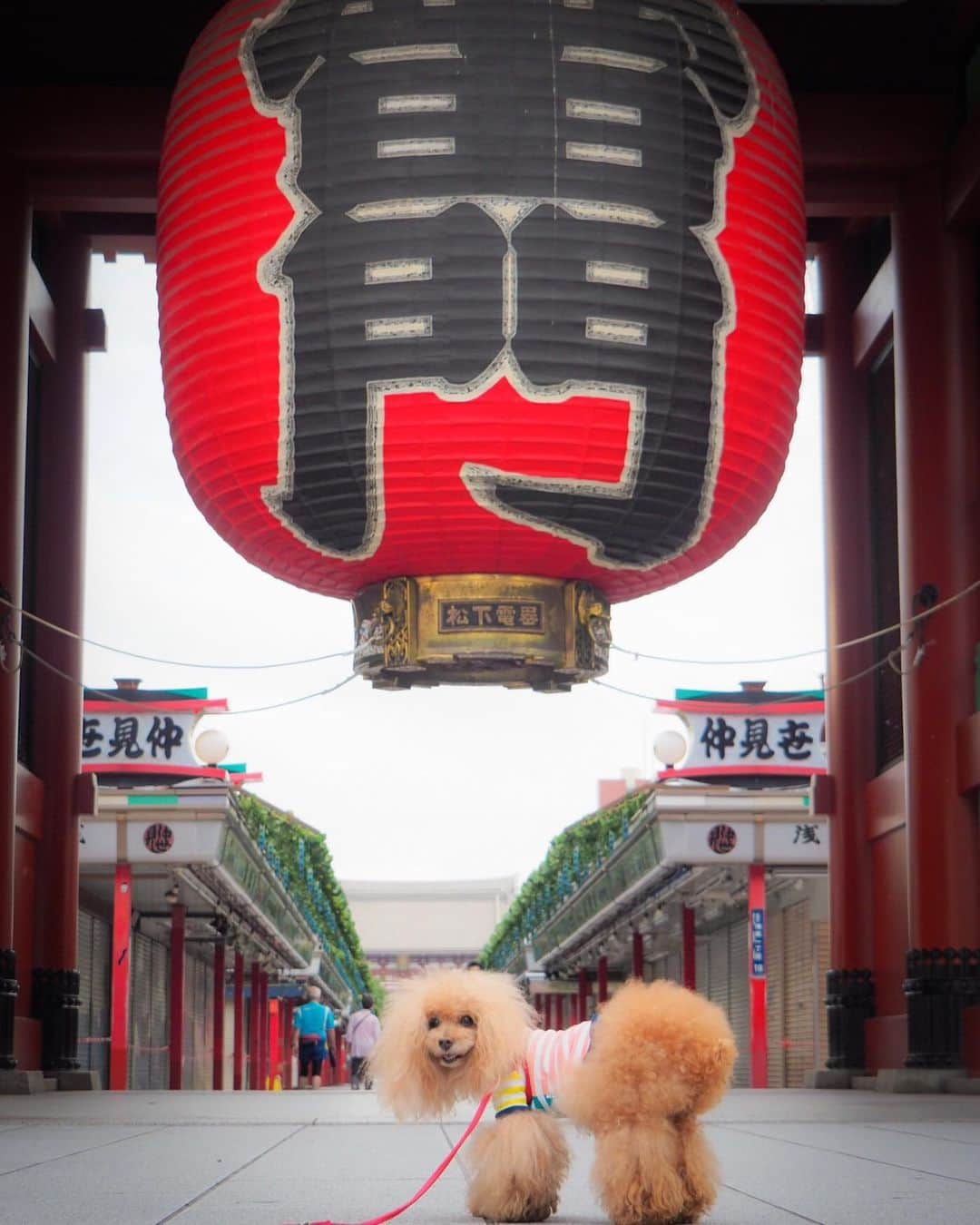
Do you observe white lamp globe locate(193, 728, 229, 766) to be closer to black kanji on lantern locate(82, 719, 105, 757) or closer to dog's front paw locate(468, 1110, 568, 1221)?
black kanji on lantern locate(82, 719, 105, 757)

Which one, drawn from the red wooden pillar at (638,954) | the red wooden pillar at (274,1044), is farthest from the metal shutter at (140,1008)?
the red wooden pillar at (274,1044)

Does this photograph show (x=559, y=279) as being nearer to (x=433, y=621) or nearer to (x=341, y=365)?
(x=341, y=365)

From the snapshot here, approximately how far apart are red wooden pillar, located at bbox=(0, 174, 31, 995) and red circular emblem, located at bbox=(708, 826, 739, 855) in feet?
39.0

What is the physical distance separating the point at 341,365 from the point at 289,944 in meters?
31.5

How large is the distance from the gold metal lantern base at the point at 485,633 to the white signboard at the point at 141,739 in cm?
2221

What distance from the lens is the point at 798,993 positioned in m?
28.7

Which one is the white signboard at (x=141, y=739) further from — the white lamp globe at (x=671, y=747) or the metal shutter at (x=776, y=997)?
the metal shutter at (x=776, y=997)

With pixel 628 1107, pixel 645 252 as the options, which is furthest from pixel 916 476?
pixel 628 1107

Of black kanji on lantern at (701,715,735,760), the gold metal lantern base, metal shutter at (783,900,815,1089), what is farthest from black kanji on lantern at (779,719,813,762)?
the gold metal lantern base

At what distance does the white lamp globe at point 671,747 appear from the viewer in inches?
1180

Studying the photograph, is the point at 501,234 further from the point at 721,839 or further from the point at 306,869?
the point at 306,869

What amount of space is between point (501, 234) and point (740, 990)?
2635 centimetres

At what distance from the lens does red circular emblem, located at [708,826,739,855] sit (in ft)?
80.1

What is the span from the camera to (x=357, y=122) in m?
7.76
